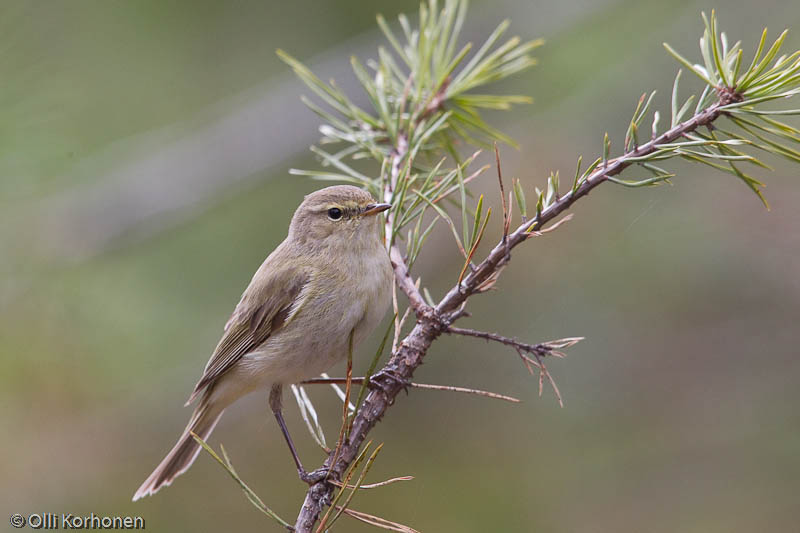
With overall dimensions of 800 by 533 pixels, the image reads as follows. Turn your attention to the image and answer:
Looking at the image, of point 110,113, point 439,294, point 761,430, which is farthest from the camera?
point 110,113

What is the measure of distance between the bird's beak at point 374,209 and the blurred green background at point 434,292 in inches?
30.5

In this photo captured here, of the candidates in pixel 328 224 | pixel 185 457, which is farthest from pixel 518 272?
Answer: pixel 185 457

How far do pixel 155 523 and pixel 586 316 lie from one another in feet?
6.69

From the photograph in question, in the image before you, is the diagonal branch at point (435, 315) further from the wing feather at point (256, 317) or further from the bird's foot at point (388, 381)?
the wing feather at point (256, 317)

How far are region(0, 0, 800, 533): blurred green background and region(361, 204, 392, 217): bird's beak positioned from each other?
0.77m

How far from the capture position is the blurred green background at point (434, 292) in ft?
8.97

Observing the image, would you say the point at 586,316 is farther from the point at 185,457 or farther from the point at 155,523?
the point at 155,523

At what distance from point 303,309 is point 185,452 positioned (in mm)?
808

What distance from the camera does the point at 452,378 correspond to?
3.50 meters

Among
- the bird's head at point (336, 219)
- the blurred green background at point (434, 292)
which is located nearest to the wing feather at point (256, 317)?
the bird's head at point (336, 219)

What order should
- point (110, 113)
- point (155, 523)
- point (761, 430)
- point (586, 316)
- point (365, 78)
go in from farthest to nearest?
point (110, 113) < point (586, 316) < point (155, 523) < point (761, 430) < point (365, 78)

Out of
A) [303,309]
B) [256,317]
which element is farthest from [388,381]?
[256,317]

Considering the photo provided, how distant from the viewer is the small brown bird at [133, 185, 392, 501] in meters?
2.60

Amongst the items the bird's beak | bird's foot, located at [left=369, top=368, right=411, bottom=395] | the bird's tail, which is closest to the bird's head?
the bird's beak
